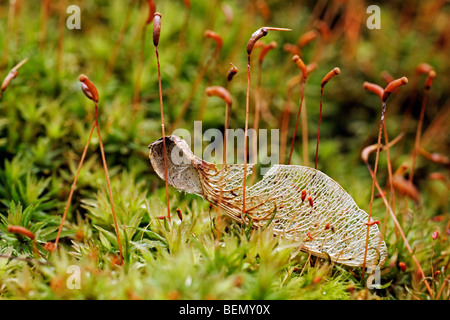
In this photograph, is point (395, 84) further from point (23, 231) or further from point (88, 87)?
point (23, 231)

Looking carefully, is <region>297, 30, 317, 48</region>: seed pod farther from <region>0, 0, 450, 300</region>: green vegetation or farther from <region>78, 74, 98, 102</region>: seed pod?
<region>78, 74, 98, 102</region>: seed pod

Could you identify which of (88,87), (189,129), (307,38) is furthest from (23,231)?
(307,38)

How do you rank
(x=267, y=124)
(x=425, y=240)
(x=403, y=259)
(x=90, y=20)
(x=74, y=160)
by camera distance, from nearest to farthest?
(x=403, y=259) → (x=425, y=240) → (x=74, y=160) → (x=267, y=124) → (x=90, y=20)

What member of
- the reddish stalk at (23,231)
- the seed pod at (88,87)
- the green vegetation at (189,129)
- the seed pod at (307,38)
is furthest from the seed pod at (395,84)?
the reddish stalk at (23,231)

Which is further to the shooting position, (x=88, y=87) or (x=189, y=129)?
(x=189, y=129)

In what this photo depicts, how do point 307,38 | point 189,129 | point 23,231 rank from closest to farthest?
point 23,231, point 307,38, point 189,129

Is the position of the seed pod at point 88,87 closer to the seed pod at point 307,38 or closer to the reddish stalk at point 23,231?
the reddish stalk at point 23,231

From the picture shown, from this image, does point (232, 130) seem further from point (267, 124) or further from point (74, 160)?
point (74, 160)
